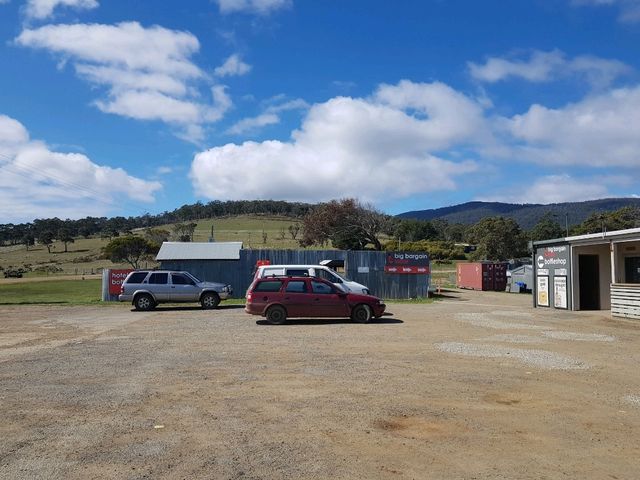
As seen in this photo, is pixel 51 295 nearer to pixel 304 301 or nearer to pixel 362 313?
pixel 304 301

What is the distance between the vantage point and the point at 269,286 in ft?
60.9

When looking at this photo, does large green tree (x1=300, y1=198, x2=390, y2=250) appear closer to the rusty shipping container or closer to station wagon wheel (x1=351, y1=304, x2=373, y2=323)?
the rusty shipping container

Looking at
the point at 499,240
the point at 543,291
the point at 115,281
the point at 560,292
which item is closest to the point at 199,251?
the point at 115,281

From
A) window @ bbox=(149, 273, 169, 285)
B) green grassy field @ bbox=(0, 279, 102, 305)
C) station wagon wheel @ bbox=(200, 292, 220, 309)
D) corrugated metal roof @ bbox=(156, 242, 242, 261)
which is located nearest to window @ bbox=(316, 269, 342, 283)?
station wagon wheel @ bbox=(200, 292, 220, 309)

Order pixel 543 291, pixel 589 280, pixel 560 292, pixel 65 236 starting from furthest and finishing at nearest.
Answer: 1. pixel 65 236
2. pixel 543 291
3. pixel 589 280
4. pixel 560 292

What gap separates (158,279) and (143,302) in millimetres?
1200

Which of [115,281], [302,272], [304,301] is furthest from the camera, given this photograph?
[115,281]

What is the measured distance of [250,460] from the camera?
5.61m

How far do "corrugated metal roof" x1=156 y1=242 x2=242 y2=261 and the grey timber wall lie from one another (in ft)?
3.71

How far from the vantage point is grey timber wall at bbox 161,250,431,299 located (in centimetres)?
3309

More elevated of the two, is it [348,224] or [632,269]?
[348,224]

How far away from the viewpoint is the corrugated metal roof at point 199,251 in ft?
116

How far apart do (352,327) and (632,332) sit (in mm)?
8111

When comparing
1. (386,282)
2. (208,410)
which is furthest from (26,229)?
(208,410)
